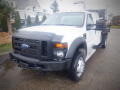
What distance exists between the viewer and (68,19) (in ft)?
14.9

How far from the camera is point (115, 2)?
2438 centimetres

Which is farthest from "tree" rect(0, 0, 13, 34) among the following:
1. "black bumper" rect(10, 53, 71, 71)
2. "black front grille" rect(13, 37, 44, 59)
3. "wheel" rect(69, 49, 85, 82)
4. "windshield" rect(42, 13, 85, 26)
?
"wheel" rect(69, 49, 85, 82)

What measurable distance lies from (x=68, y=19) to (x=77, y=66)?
1.82 meters

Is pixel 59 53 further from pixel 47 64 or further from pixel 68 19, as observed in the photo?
pixel 68 19

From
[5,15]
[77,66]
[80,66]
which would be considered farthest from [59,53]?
[5,15]

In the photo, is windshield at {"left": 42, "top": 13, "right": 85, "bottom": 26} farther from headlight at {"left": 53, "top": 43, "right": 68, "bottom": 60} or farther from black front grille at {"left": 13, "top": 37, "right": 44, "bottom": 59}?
black front grille at {"left": 13, "top": 37, "right": 44, "bottom": 59}

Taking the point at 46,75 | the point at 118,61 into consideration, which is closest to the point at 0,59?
the point at 46,75

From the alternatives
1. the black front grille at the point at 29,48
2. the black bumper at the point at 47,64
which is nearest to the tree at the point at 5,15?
the black front grille at the point at 29,48

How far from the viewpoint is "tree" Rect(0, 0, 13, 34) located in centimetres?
1073

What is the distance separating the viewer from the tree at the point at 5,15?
35.2 ft

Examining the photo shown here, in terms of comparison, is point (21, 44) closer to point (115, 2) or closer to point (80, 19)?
point (80, 19)

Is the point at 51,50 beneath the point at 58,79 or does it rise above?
above

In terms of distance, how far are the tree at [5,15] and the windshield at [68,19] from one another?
732cm

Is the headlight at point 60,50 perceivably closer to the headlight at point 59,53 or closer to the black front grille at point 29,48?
the headlight at point 59,53
